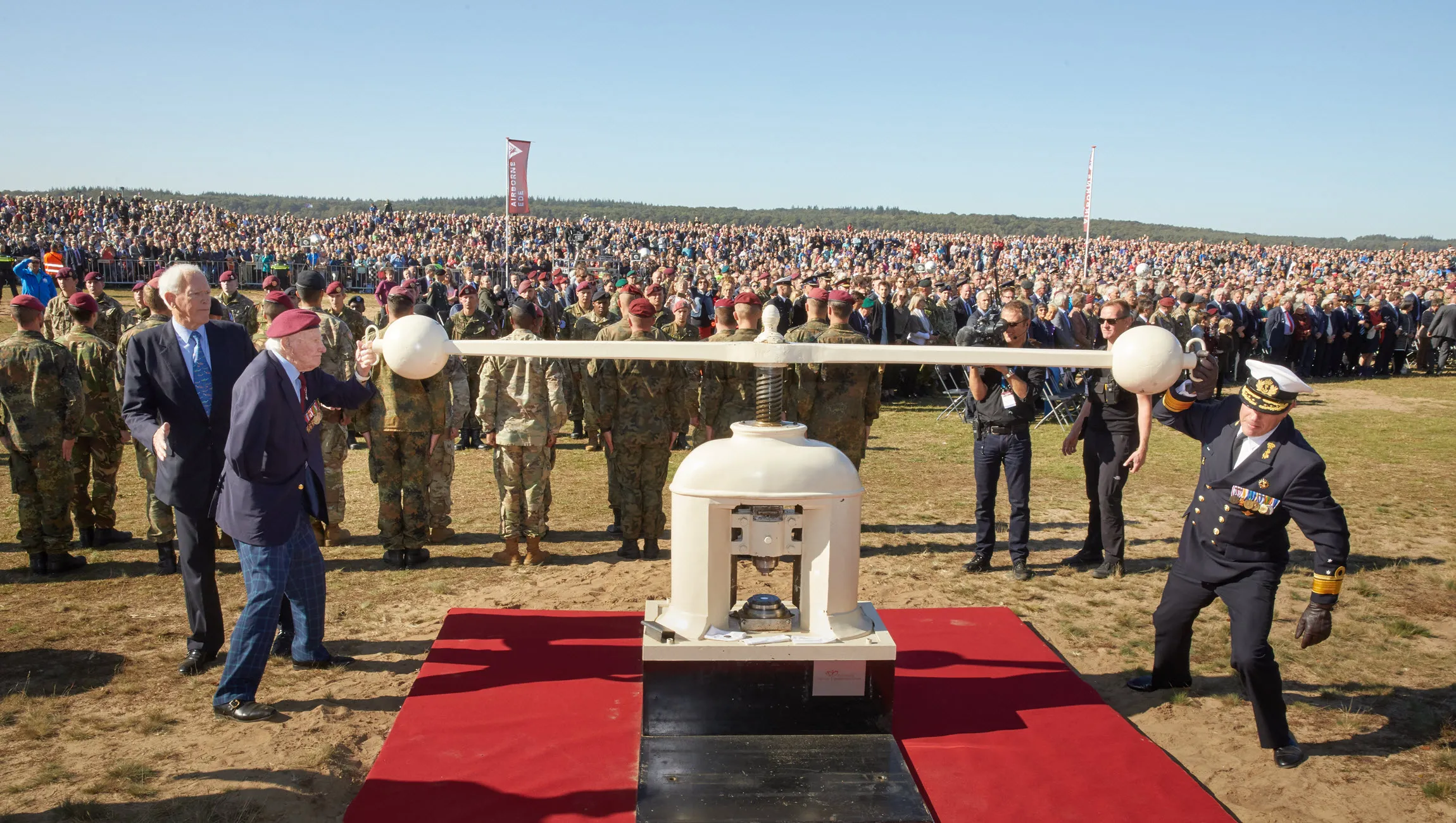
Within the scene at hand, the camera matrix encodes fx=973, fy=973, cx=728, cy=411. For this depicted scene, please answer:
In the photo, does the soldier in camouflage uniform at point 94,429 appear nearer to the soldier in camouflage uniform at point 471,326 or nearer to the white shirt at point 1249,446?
the soldier in camouflage uniform at point 471,326

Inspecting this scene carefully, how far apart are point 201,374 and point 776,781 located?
3855 mm

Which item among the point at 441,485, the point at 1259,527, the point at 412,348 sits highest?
the point at 412,348

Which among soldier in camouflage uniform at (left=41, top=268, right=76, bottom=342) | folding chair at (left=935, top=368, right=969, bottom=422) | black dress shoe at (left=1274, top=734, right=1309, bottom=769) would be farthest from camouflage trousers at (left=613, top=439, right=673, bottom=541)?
folding chair at (left=935, top=368, right=969, bottom=422)

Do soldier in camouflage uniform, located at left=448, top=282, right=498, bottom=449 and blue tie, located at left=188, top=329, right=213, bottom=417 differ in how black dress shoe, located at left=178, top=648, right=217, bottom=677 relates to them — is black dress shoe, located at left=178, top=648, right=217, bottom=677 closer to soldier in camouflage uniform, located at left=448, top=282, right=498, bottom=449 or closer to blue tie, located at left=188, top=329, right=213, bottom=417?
blue tie, located at left=188, top=329, right=213, bottom=417

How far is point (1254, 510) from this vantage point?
15.3ft

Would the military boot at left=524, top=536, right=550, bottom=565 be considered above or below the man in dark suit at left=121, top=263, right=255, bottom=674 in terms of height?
below

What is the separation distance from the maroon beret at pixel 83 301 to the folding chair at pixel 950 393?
1044cm

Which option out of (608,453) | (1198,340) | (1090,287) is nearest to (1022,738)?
(1198,340)

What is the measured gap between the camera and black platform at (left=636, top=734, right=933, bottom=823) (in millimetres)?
3789

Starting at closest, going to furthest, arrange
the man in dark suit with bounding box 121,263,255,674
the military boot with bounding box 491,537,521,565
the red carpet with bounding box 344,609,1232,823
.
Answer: the red carpet with bounding box 344,609,1232,823, the man in dark suit with bounding box 121,263,255,674, the military boot with bounding box 491,537,521,565

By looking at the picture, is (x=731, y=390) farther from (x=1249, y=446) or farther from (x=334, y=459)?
(x=1249, y=446)

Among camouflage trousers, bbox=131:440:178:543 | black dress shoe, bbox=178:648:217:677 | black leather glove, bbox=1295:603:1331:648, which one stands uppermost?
black leather glove, bbox=1295:603:1331:648

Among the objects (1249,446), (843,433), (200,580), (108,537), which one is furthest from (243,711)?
→ (1249,446)

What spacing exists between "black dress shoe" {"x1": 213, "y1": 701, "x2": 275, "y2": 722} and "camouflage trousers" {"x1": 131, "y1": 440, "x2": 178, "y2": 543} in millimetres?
2495
